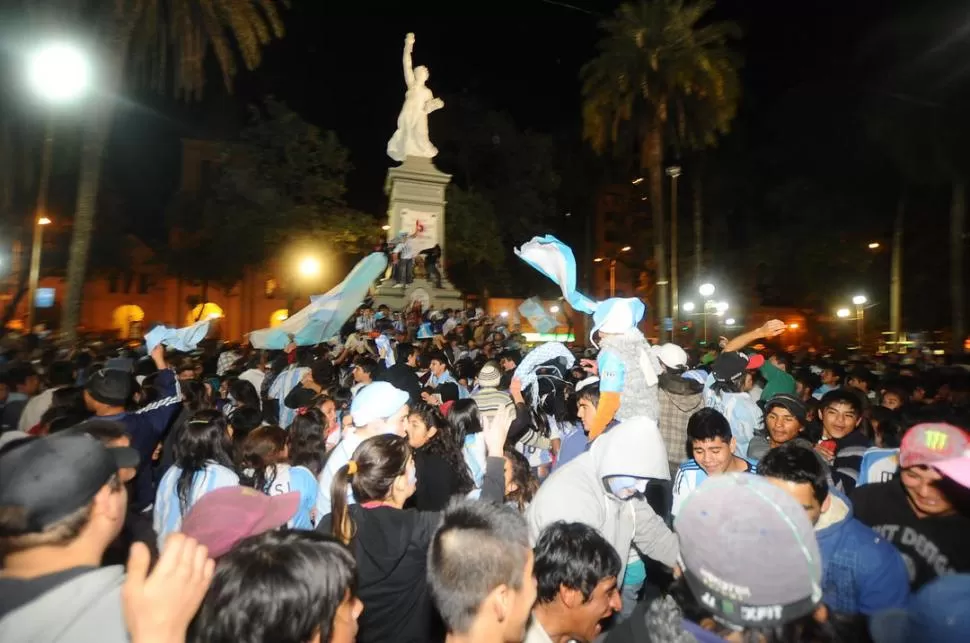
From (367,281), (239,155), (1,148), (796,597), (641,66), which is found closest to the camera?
(796,597)

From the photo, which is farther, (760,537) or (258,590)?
(258,590)

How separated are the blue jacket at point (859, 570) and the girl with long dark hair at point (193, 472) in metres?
3.22

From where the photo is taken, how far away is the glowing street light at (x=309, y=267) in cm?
Result: 2764

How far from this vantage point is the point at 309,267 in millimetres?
27688

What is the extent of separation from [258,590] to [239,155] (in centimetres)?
3215

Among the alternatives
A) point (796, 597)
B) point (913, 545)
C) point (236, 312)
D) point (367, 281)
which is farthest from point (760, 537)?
point (236, 312)

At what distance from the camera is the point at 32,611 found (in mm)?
1572

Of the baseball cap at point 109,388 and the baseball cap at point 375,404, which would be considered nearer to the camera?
the baseball cap at point 375,404

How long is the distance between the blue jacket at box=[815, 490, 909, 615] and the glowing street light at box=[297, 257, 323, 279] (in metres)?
26.8

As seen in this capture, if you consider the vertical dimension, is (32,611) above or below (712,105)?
below

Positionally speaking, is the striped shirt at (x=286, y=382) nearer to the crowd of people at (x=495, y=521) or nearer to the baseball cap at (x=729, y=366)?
the crowd of people at (x=495, y=521)

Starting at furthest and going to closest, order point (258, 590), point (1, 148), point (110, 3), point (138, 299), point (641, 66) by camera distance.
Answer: point (138, 299), point (641, 66), point (1, 148), point (110, 3), point (258, 590)

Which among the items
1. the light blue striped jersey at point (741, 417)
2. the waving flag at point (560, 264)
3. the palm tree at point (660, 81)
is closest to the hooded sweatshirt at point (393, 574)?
the waving flag at point (560, 264)

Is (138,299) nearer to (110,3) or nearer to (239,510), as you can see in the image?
(110,3)
